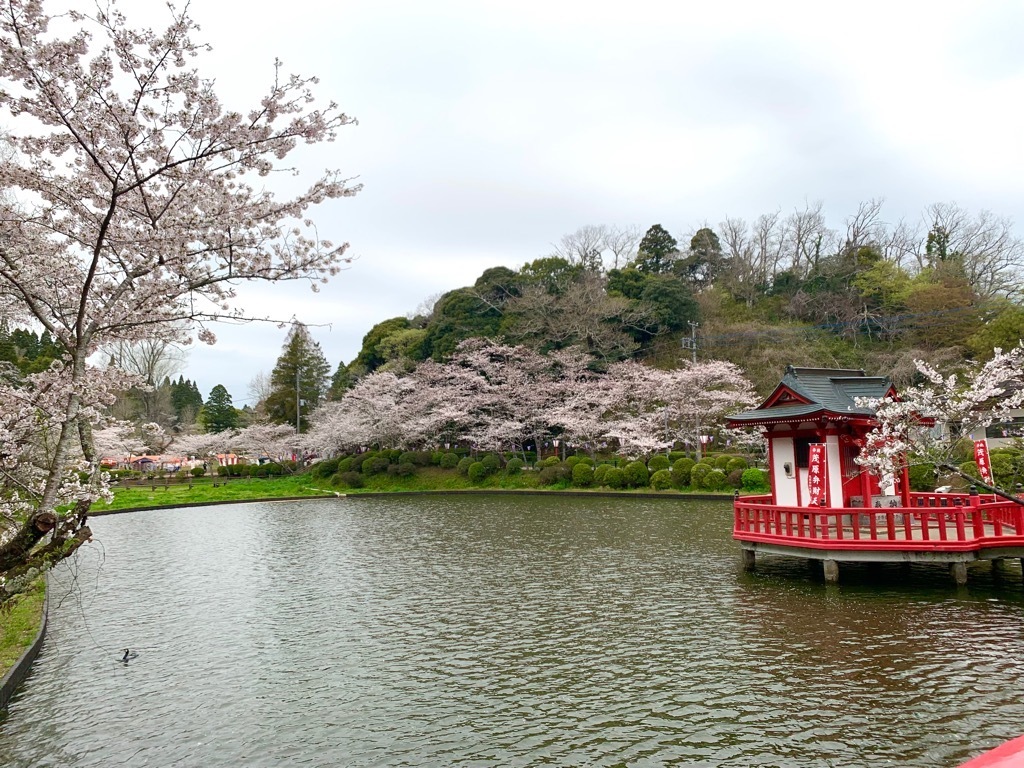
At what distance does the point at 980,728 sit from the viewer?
6617 millimetres

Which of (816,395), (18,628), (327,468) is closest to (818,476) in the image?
(816,395)

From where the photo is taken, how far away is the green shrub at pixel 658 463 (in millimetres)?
32188

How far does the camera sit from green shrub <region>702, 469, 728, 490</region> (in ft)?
94.0

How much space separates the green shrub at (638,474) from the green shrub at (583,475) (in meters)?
2.53

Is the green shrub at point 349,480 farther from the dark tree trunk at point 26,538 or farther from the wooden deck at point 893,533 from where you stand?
the dark tree trunk at point 26,538

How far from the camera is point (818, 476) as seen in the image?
46.9 ft

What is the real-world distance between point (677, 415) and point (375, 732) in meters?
30.7

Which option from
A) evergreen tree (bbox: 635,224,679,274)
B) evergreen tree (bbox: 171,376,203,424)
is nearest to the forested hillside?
evergreen tree (bbox: 635,224,679,274)

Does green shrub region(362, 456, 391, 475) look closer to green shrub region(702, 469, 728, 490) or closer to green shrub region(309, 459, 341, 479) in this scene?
green shrub region(309, 459, 341, 479)

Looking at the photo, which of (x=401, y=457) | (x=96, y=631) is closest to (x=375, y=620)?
(x=96, y=631)

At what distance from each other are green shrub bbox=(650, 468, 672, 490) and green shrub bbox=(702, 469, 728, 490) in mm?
2087

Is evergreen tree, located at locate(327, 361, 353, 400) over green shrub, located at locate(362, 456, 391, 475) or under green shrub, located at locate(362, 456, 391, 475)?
over

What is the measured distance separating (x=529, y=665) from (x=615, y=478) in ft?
78.9

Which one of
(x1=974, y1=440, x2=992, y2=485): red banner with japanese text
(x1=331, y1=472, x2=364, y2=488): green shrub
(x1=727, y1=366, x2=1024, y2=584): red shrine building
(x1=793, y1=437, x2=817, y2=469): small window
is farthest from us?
(x1=331, y1=472, x2=364, y2=488): green shrub
